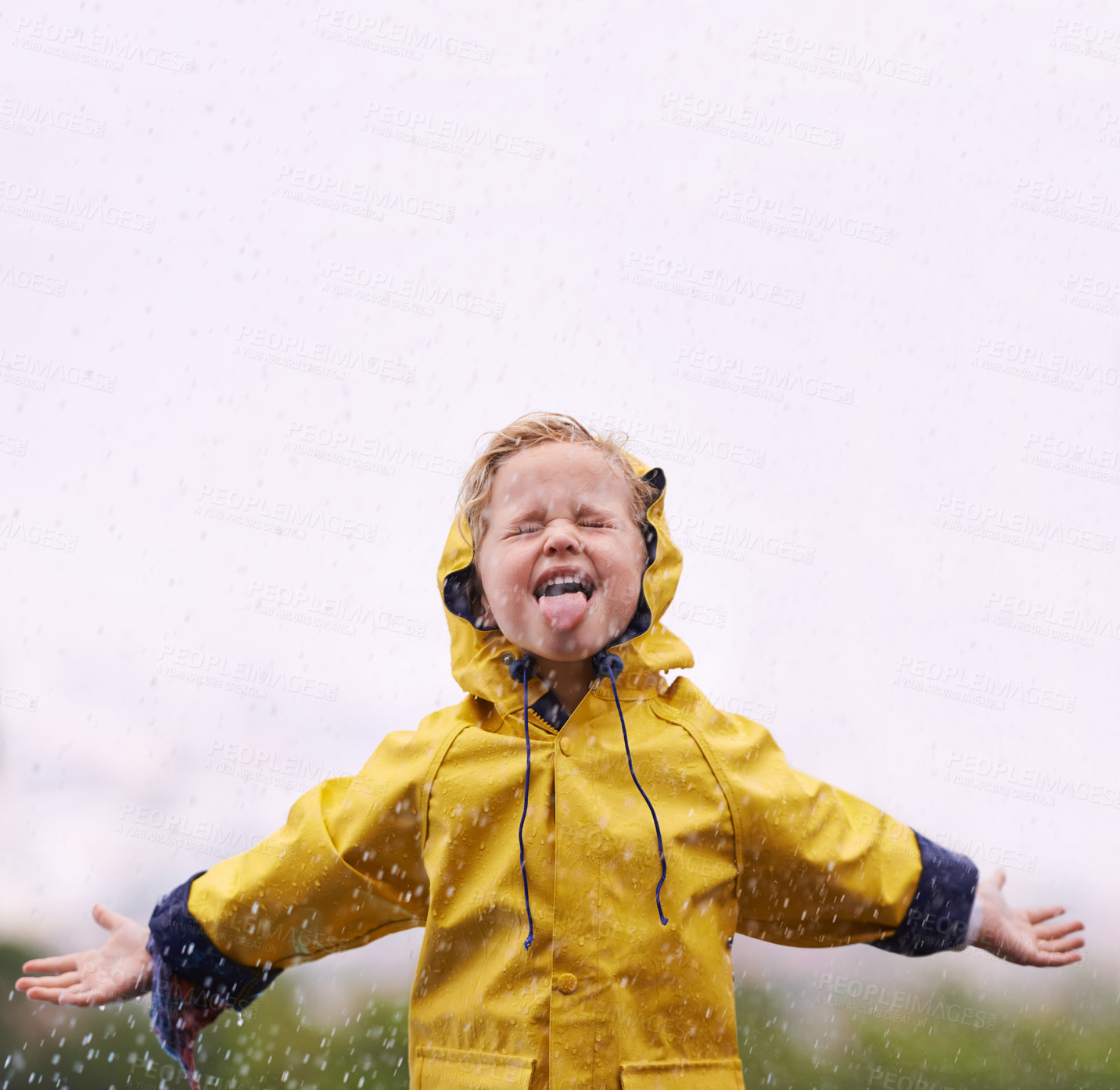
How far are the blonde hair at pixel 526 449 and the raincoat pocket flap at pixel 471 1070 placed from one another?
3.50 feet

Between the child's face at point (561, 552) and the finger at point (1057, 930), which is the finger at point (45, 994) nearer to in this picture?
the child's face at point (561, 552)

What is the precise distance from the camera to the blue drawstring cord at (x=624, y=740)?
Result: 73.9 inches

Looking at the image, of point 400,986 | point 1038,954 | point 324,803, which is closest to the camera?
point 1038,954

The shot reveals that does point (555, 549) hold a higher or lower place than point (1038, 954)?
higher

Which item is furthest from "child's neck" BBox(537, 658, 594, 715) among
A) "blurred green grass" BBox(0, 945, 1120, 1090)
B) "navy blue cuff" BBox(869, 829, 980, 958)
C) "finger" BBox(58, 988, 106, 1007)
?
"blurred green grass" BBox(0, 945, 1120, 1090)

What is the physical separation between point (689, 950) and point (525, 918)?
0.32 metres

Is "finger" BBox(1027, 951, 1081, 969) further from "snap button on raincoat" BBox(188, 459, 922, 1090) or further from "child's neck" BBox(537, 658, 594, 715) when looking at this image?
"child's neck" BBox(537, 658, 594, 715)

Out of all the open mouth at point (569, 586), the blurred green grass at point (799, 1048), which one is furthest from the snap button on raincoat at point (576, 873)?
the blurred green grass at point (799, 1048)

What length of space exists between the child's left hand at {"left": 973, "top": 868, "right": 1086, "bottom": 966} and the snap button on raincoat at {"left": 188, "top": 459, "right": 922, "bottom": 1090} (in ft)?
0.62

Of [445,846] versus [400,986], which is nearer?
[445,846]

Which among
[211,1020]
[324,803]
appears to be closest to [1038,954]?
[324,803]

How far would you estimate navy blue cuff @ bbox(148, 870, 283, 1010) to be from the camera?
2.09 metres

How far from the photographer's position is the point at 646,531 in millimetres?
2271

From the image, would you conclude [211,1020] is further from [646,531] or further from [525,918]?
[646,531]
